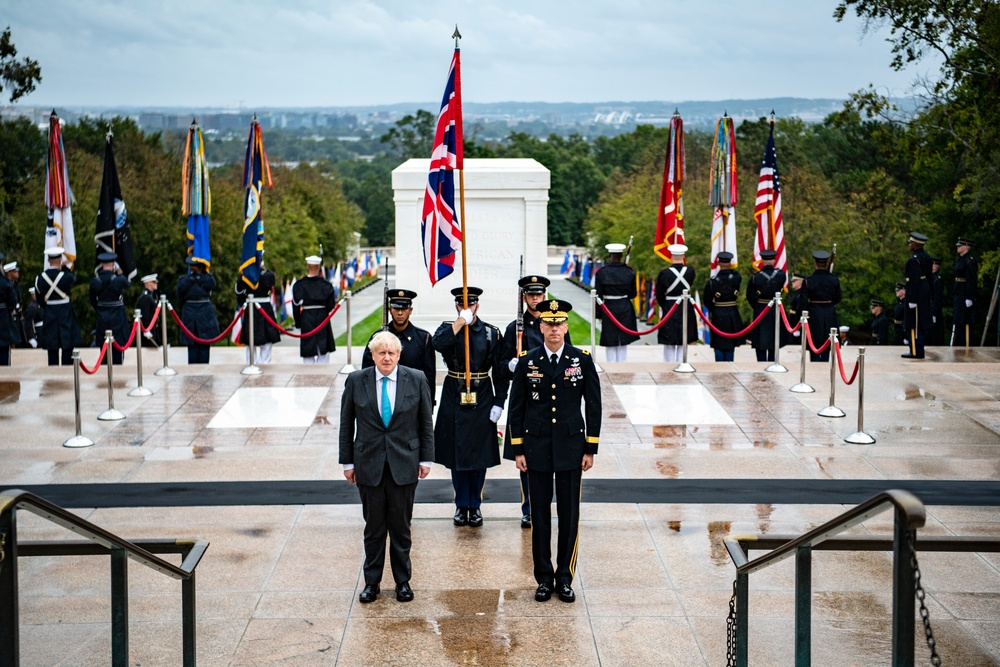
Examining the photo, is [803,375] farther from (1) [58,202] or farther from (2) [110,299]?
(1) [58,202]

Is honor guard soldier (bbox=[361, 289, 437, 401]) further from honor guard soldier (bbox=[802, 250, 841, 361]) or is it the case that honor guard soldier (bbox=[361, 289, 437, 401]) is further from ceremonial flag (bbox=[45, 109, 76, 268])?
ceremonial flag (bbox=[45, 109, 76, 268])

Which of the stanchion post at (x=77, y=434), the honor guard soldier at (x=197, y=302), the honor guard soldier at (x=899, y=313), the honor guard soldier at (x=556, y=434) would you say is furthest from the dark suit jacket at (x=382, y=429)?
the honor guard soldier at (x=899, y=313)

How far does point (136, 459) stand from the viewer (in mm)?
10844

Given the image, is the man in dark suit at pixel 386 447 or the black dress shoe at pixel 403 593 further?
the black dress shoe at pixel 403 593

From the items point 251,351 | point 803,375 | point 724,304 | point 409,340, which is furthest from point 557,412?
point 724,304

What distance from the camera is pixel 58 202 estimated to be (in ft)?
65.5

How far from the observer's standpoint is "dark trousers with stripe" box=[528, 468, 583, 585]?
291 inches

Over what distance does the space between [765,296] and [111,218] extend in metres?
9.55

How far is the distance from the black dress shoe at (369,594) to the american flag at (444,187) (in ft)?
9.29

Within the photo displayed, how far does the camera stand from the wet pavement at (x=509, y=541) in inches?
268

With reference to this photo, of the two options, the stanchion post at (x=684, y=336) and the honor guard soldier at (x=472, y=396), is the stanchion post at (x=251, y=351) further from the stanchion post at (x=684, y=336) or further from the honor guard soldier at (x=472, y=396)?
Result: the honor guard soldier at (x=472, y=396)

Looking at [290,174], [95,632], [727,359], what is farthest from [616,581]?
[290,174]

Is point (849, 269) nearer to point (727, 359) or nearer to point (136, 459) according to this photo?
point (727, 359)

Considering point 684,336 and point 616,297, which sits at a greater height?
point 616,297
